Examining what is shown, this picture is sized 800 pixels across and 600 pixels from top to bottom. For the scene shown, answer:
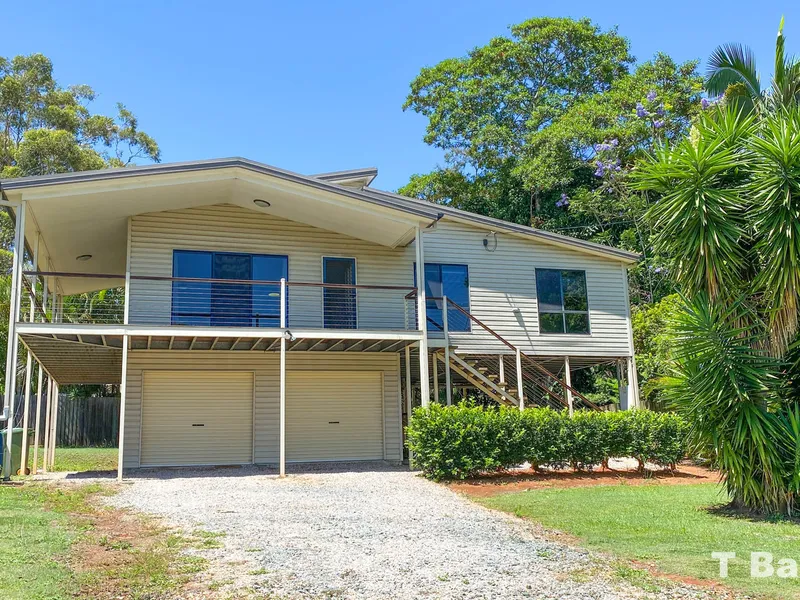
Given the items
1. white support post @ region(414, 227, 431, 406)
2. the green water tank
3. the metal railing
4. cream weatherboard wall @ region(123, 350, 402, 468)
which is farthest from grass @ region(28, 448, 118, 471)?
the metal railing

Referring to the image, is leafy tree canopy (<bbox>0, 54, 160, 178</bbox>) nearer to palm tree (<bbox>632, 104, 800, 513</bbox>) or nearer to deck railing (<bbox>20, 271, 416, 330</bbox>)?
deck railing (<bbox>20, 271, 416, 330</bbox>)

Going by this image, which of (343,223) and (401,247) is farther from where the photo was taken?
(401,247)

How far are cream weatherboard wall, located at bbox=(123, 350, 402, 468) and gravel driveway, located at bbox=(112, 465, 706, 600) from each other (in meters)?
3.59

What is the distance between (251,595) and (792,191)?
821 centimetres

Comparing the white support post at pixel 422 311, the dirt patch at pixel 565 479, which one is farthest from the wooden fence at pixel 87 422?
the dirt patch at pixel 565 479

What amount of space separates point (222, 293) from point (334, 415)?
157 inches

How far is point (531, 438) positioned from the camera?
14117mm

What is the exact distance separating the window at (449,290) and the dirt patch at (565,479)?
4.60m

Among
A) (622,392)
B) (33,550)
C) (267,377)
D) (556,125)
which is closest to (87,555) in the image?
(33,550)

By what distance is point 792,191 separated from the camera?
949 centimetres

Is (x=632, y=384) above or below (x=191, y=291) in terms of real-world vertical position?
below

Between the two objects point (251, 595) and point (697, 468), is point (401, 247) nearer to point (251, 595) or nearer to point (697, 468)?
point (697, 468)

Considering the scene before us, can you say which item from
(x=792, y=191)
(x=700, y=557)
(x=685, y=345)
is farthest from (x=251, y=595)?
(x=792, y=191)

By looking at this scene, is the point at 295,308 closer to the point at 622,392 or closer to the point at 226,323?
the point at 226,323
